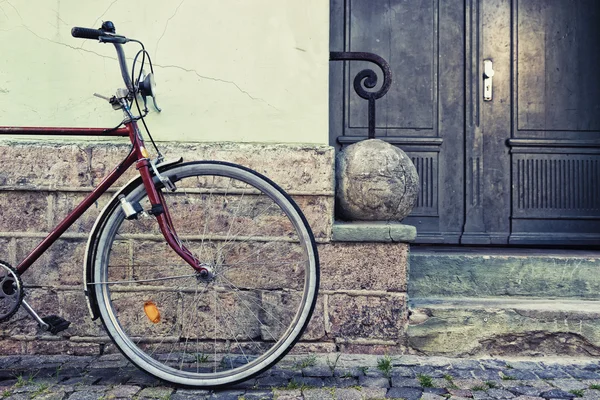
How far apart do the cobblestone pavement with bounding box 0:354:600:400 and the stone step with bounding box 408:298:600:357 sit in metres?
0.08

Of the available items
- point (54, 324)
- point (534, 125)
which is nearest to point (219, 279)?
point (54, 324)

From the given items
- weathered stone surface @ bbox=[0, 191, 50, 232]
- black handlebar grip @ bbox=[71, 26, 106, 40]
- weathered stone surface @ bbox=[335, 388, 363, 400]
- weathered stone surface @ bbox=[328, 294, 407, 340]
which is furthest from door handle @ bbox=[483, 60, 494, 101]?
weathered stone surface @ bbox=[0, 191, 50, 232]

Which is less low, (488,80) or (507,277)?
(488,80)

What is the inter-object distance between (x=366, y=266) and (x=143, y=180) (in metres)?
1.21

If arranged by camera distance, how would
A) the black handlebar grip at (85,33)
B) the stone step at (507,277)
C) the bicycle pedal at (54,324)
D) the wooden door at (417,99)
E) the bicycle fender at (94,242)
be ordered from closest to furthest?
the black handlebar grip at (85,33) < the bicycle fender at (94,242) < the bicycle pedal at (54,324) < the stone step at (507,277) < the wooden door at (417,99)

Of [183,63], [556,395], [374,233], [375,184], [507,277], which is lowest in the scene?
[556,395]

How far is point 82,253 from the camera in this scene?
304cm

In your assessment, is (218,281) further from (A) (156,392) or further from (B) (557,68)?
(B) (557,68)

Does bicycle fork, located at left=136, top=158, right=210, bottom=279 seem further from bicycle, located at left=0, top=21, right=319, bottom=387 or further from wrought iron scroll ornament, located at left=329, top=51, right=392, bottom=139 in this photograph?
wrought iron scroll ornament, located at left=329, top=51, right=392, bottom=139

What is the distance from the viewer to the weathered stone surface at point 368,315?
302cm

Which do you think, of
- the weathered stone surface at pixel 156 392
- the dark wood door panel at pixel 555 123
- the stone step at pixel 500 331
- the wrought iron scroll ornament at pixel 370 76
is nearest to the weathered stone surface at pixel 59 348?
the weathered stone surface at pixel 156 392

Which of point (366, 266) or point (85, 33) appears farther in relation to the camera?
point (366, 266)

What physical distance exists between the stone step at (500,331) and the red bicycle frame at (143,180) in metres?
1.29

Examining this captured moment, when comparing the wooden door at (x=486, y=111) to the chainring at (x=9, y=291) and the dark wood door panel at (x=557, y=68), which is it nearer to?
the dark wood door panel at (x=557, y=68)
